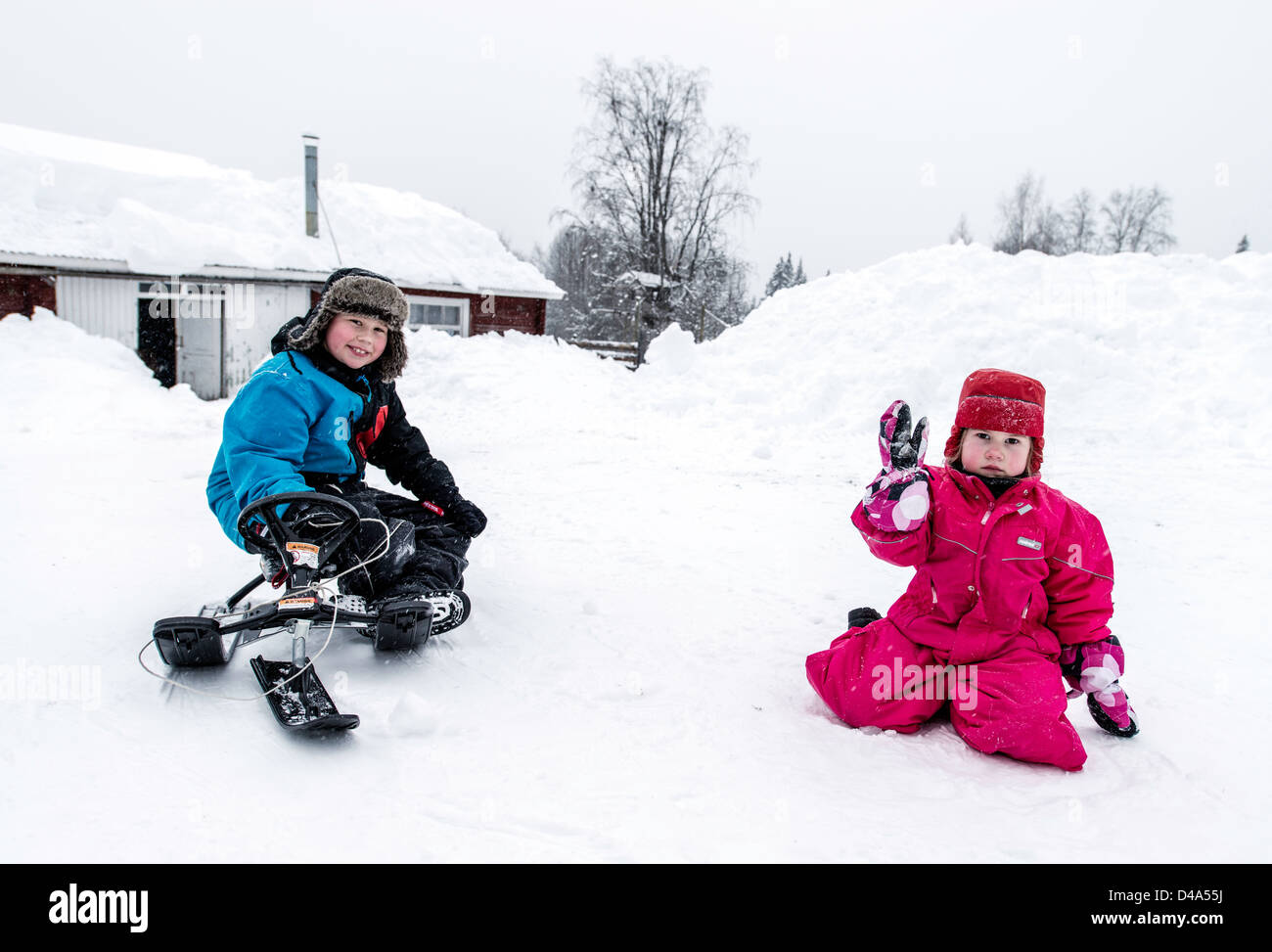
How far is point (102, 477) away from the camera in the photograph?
633cm

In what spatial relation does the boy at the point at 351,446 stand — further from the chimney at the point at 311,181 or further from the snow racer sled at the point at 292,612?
the chimney at the point at 311,181

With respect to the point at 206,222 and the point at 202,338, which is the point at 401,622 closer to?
the point at 202,338

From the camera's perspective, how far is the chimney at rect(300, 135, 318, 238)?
17.4 m

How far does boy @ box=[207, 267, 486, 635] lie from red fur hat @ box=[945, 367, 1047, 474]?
7.04 ft

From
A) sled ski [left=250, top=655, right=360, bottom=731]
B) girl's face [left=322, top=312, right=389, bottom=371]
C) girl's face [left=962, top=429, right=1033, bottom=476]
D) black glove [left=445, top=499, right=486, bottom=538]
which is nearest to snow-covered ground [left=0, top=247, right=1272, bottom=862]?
sled ski [left=250, top=655, right=360, bottom=731]

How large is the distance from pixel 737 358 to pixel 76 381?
9.46 m

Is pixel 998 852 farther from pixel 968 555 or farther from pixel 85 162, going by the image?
pixel 85 162

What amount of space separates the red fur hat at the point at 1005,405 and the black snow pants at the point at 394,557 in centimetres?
221

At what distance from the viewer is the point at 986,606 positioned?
278cm

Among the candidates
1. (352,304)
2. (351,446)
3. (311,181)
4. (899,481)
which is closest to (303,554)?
(351,446)

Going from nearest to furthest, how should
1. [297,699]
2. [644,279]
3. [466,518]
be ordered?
[297,699]
[466,518]
[644,279]

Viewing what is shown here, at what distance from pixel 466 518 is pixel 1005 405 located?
93.9 inches
